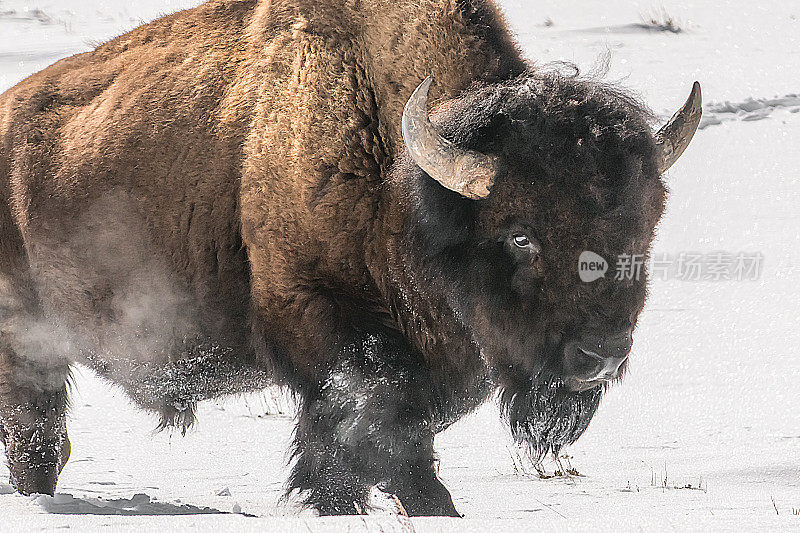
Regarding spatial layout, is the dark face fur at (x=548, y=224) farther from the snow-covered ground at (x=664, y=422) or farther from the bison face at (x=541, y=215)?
the snow-covered ground at (x=664, y=422)

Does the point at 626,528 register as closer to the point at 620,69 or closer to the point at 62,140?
the point at 62,140

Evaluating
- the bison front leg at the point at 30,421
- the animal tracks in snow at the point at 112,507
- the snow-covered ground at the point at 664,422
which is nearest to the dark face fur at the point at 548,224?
the snow-covered ground at the point at 664,422

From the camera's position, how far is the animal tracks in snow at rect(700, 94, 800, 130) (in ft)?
35.2

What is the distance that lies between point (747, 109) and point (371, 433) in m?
8.87

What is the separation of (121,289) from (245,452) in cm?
Result: 182

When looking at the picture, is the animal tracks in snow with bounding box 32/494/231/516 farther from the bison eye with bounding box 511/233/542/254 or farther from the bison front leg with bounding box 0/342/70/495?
the bison eye with bounding box 511/233/542/254

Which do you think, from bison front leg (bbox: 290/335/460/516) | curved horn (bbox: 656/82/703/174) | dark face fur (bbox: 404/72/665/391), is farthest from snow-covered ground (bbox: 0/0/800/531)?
dark face fur (bbox: 404/72/665/391)

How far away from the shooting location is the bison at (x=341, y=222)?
310 cm

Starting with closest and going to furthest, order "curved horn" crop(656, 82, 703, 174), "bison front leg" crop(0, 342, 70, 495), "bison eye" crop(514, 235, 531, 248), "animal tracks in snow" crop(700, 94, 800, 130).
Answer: "bison eye" crop(514, 235, 531, 248)
"curved horn" crop(656, 82, 703, 174)
"bison front leg" crop(0, 342, 70, 495)
"animal tracks in snow" crop(700, 94, 800, 130)

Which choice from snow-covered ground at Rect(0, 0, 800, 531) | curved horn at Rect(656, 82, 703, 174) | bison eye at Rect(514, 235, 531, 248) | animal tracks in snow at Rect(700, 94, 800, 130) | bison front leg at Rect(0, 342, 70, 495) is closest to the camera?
bison eye at Rect(514, 235, 531, 248)

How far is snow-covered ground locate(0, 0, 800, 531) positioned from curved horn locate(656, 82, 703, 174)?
1.24ft

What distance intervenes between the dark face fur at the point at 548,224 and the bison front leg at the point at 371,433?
0.99 ft

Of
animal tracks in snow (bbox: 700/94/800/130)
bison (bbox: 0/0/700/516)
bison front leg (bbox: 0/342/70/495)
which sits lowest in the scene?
animal tracks in snow (bbox: 700/94/800/130)

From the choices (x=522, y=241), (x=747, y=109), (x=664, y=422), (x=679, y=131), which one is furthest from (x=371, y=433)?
(x=747, y=109)
